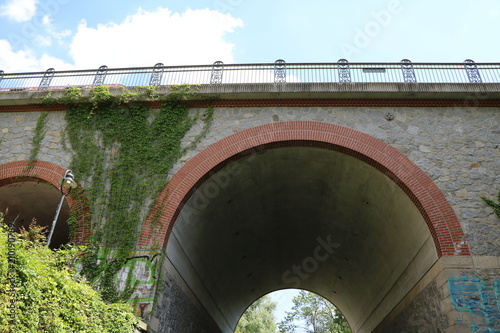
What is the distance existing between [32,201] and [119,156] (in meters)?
4.10

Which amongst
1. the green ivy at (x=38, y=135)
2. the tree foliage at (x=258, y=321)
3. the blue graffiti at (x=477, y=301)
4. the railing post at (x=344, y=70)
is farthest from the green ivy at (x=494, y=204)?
the tree foliage at (x=258, y=321)

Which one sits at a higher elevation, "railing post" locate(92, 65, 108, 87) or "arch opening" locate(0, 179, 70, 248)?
"railing post" locate(92, 65, 108, 87)

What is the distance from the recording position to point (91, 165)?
418 inches

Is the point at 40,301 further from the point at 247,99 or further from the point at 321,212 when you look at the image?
the point at 321,212

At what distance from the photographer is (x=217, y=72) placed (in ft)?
38.4

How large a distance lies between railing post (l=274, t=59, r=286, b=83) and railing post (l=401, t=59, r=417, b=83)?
3486 millimetres

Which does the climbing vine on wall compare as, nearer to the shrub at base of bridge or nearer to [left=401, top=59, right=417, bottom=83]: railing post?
the shrub at base of bridge

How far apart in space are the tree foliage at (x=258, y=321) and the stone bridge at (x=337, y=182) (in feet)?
88.0

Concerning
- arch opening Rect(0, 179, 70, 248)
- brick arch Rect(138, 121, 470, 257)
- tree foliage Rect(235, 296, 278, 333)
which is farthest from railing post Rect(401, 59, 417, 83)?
tree foliage Rect(235, 296, 278, 333)

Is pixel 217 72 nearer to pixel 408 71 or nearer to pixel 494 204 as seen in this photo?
pixel 408 71

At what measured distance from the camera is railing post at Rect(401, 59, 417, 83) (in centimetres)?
1102

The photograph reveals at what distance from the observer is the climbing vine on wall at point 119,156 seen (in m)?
9.48

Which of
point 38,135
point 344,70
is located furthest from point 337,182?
point 38,135

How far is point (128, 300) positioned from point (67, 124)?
5756mm
